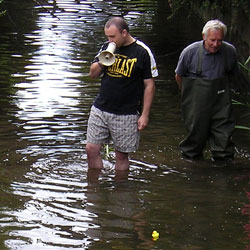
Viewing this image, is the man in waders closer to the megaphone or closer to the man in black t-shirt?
the man in black t-shirt

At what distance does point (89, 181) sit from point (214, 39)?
1943 millimetres

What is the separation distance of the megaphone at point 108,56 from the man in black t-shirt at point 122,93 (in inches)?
5.7

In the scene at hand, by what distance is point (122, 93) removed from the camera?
310 inches

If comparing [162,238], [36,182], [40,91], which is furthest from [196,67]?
[40,91]

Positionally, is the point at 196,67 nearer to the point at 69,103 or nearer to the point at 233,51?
the point at 233,51

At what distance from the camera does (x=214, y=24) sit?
827 cm

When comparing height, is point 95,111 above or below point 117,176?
above

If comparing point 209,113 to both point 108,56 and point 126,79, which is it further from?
point 108,56

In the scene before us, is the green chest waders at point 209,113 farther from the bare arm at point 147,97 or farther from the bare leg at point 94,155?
the bare leg at point 94,155

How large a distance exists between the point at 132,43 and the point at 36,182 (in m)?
1.73

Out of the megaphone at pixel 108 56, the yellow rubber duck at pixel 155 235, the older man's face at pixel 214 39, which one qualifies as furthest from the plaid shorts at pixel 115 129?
the yellow rubber duck at pixel 155 235

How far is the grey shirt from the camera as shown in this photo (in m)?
8.50

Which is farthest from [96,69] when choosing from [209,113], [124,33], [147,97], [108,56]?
[209,113]

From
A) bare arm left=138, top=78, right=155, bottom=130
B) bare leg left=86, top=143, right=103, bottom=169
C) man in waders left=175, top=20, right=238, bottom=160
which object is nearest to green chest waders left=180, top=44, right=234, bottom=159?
man in waders left=175, top=20, right=238, bottom=160
